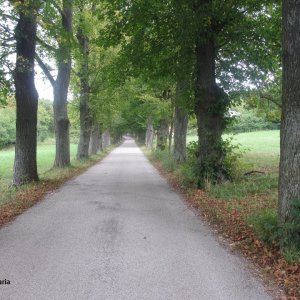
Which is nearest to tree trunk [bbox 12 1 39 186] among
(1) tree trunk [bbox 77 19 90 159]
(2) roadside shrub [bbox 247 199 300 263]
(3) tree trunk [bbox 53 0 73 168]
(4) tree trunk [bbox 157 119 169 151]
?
(3) tree trunk [bbox 53 0 73 168]

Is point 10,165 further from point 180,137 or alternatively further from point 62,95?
point 180,137

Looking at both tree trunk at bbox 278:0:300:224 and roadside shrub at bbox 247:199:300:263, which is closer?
roadside shrub at bbox 247:199:300:263

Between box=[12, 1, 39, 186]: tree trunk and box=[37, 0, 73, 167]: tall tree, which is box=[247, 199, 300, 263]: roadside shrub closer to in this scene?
box=[12, 1, 39, 186]: tree trunk

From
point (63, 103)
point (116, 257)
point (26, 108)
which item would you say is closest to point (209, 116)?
point (26, 108)

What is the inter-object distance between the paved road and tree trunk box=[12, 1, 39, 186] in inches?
181

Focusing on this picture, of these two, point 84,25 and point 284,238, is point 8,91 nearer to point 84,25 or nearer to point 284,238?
point 84,25

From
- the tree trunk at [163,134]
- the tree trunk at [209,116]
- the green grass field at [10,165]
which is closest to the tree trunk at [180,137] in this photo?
the tree trunk at [209,116]

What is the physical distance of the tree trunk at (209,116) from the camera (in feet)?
45.3

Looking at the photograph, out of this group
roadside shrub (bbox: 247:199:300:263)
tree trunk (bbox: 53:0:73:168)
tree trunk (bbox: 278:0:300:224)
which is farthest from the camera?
tree trunk (bbox: 53:0:73:168)

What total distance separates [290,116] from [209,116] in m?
7.33

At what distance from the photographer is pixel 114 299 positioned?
15.7 ft

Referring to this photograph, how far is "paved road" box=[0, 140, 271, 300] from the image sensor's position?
199 inches

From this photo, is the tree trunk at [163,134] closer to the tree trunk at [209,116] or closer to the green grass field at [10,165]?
the green grass field at [10,165]

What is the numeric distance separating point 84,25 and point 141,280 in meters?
19.8
